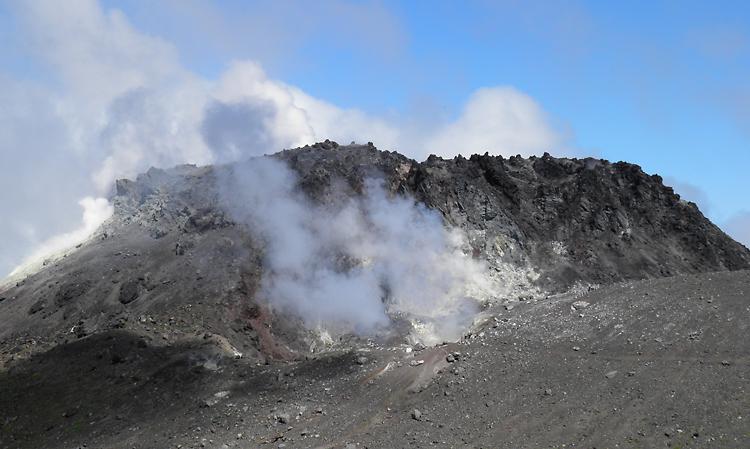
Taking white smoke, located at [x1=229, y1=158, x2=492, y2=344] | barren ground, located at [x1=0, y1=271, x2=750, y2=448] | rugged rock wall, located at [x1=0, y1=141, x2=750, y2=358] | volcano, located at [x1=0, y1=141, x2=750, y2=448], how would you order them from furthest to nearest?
white smoke, located at [x1=229, y1=158, x2=492, y2=344], rugged rock wall, located at [x1=0, y1=141, x2=750, y2=358], volcano, located at [x1=0, y1=141, x2=750, y2=448], barren ground, located at [x1=0, y1=271, x2=750, y2=448]

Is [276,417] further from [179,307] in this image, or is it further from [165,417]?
[179,307]

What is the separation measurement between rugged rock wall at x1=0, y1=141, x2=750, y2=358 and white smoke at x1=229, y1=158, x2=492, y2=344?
1537 millimetres

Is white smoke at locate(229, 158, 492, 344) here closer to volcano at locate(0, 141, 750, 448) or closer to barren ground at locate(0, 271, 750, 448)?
volcano at locate(0, 141, 750, 448)

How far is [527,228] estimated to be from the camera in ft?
181

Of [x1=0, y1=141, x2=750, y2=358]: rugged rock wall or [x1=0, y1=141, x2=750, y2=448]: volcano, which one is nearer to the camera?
[x1=0, y1=141, x2=750, y2=448]: volcano

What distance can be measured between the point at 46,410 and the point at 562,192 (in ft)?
180

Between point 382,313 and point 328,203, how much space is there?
47.2 ft

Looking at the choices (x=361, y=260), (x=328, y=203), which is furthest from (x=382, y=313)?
(x=328, y=203)

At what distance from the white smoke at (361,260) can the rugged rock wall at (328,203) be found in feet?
5.04

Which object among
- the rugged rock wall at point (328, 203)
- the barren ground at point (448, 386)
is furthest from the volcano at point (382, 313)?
the rugged rock wall at point (328, 203)

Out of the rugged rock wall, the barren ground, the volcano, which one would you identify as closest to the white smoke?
the volcano

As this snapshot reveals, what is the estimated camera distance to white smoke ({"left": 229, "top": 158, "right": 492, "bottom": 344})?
39594 mm

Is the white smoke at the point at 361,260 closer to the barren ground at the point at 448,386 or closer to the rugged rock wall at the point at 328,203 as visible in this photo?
the rugged rock wall at the point at 328,203

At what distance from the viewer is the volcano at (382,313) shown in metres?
22.6
